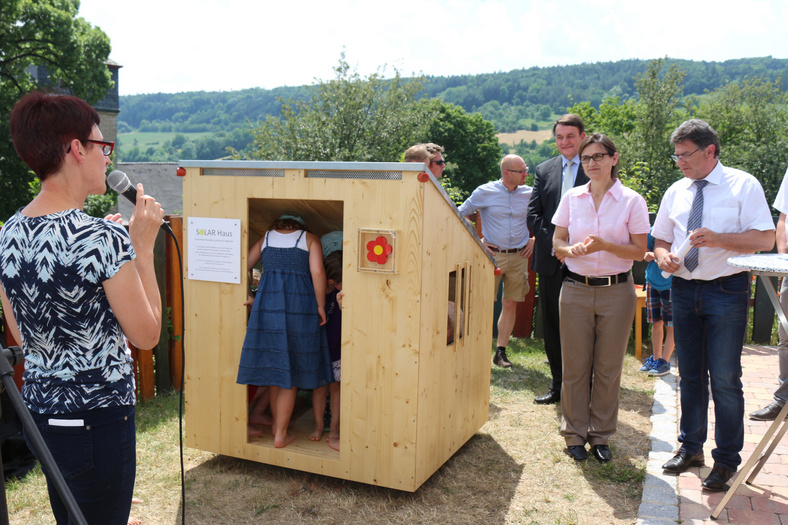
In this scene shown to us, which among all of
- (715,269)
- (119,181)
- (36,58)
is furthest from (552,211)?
(36,58)

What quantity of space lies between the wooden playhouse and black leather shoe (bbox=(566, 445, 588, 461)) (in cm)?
80

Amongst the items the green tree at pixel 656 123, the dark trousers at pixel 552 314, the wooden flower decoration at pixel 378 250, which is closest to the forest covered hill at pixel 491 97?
the green tree at pixel 656 123

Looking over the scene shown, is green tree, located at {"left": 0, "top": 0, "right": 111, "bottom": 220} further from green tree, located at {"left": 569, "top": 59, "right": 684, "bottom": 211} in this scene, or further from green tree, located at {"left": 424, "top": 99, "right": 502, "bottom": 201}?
green tree, located at {"left": 424, "top": 99, "right": 502, "bottom": 201}

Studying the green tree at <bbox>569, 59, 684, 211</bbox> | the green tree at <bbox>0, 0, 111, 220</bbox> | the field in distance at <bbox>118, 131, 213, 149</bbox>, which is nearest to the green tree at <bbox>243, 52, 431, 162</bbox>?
the green tree at <bbox>0, 0, 111, 220</bbox>

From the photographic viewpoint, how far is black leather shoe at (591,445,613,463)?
14.7 ft

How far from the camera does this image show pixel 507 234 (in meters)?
7.07

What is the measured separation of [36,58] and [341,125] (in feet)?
50.8

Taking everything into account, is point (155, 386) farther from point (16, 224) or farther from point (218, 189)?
point (16, 224)

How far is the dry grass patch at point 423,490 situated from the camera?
3.70 m

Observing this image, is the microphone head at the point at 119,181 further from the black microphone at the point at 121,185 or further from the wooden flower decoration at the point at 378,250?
the wooden flower decoration at the point at 378,250

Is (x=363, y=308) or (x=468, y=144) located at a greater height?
(x=468, y=144)

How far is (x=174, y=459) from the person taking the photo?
4.45 metres

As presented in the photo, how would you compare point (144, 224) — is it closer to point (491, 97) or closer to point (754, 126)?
point (754, 126)

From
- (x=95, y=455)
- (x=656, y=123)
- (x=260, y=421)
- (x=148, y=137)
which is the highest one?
(x=148, y=137)
